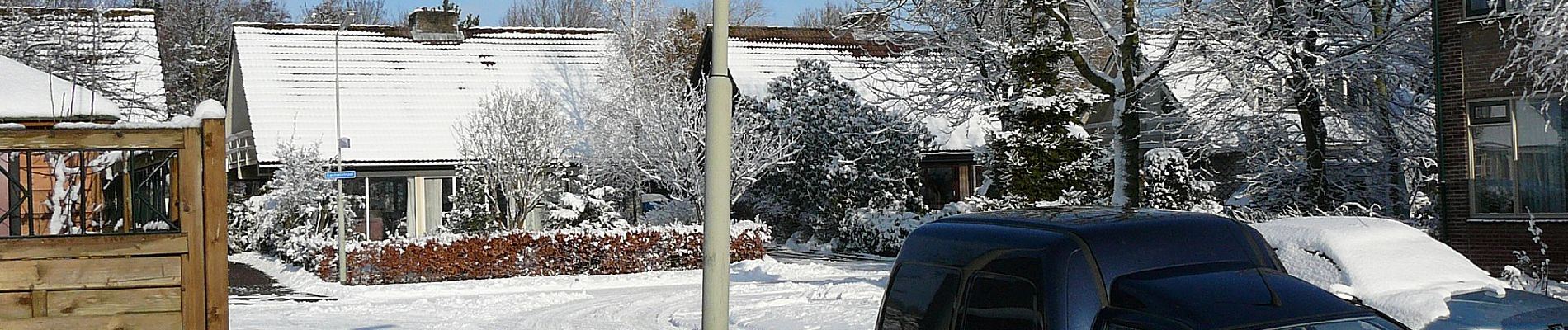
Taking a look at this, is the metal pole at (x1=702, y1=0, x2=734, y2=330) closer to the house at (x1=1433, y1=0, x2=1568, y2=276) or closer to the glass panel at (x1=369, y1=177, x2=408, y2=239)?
the house at (x1=1433, y1=0, x2=1568, y2=276)

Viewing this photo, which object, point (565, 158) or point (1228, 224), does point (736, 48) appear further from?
point (1228, 224)

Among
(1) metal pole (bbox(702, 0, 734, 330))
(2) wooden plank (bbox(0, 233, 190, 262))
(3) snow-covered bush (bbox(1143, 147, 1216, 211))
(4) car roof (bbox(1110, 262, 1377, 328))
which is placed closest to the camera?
(4) car roof (bbox(1110, 262, 1377, 328))

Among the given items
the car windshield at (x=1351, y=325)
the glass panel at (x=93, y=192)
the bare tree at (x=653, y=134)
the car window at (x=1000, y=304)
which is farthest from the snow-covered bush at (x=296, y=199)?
the car windshield at (x=1351, y=325)

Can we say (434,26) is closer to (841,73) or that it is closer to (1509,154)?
(841,73)

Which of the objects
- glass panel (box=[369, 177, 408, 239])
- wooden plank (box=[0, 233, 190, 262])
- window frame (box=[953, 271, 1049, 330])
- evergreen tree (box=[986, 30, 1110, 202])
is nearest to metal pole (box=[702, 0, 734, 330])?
window frame (box=[953, 271, 1049, 330])

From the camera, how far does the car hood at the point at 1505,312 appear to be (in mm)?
7634

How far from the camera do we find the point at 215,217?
8133 millimetres

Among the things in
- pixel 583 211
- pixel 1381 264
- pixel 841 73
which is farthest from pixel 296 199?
pixel 1381 264

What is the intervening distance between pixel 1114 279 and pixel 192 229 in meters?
5.26

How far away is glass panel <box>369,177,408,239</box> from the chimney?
5.43 meters

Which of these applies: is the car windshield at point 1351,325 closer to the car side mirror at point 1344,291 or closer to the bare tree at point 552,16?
the car side mirror at point 1344,291

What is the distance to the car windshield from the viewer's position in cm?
559

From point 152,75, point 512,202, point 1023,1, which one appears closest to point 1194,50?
point 1023,1

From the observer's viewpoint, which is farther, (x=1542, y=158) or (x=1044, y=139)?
(x=1044, y=139)
